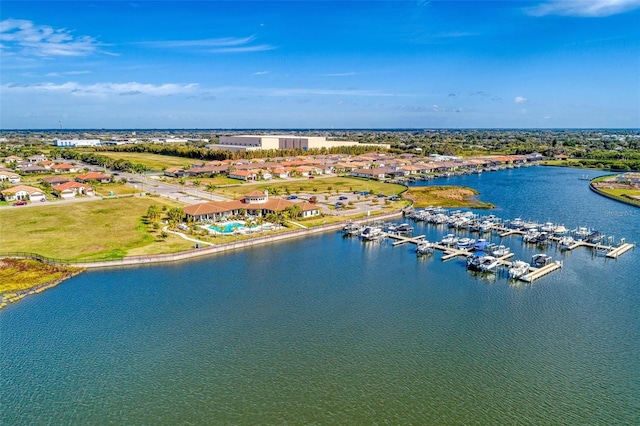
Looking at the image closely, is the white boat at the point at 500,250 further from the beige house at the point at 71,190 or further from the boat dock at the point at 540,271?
the beige house at the point at 71,190

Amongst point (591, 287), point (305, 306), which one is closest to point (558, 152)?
point (591, 287)

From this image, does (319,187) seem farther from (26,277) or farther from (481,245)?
(26,277)

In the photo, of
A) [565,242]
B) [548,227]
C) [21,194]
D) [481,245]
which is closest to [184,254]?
[481,245]

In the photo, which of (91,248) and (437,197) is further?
(437,197)

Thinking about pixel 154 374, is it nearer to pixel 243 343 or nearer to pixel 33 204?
pixel 243 343

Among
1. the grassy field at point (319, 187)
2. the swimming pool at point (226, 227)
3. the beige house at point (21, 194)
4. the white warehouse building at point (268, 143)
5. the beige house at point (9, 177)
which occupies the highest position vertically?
the white warehouse building at point (268, 143)

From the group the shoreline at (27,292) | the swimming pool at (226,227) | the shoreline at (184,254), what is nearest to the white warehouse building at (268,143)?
the swimming pool at (226,227)

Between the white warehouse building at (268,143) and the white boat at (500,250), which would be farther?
the white warehouse building at (268,143)
